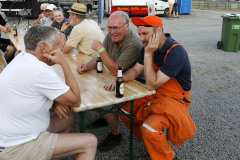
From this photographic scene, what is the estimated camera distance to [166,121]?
2287 mm

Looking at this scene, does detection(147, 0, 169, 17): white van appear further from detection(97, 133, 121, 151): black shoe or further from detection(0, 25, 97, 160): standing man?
detection(0, 25, 97, 160): standing man

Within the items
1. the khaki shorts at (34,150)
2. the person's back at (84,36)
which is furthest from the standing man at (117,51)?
the khaki shorts at (34,150)

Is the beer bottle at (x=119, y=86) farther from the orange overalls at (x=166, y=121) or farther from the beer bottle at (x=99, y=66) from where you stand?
the beer bottle at (x=99, y=66)

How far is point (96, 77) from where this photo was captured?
9.07 ft

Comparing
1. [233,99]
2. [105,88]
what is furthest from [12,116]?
[233,99]

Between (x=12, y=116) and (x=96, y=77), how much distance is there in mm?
1182

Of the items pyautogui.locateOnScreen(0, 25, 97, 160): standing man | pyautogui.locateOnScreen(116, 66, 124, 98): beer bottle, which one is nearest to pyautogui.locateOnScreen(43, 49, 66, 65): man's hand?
pyautogui.locateOnScreen(0, 25, 97, 160): standing man

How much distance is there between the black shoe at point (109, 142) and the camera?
297 cm

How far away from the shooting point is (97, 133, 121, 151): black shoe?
9.74 ft

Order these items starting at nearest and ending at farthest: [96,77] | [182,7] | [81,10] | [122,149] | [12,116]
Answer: [12,116]
[96,77]
[122,149]
[81,10]
[182,7]

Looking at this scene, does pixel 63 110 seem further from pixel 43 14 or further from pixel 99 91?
pixel 43 14

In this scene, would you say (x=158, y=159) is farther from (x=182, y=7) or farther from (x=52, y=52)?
(x=182, y=7)

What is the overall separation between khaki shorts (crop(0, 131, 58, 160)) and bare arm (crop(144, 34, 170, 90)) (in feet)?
3.38

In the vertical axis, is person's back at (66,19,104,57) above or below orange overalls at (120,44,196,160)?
above
